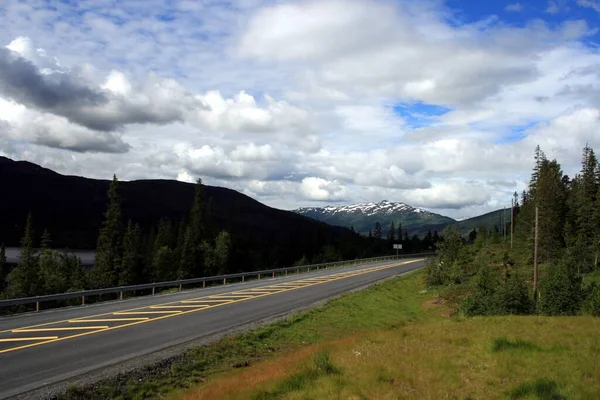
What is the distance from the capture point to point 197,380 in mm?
10516

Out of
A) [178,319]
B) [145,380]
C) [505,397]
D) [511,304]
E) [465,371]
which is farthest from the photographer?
[511,304]

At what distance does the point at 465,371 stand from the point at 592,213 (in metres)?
57.6

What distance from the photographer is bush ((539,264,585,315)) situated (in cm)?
2098

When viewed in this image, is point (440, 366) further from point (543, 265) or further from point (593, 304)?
point (543, 265)

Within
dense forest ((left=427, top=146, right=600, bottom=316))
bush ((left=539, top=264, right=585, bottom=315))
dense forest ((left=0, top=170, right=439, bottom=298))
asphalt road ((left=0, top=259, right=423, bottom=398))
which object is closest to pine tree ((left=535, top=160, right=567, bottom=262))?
dense forest ((left=427, top=146, right=600, bottom=316))

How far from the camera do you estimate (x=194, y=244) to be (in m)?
67.2

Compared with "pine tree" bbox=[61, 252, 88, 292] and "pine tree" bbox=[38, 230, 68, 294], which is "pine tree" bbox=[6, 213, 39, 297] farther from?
"pine tree" bbox=[61, 252, 88, 292]

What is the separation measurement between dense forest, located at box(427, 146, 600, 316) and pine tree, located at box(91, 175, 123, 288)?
39.1m

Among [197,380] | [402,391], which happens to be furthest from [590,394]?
[197,380]

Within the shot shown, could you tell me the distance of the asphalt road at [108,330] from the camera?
1061 centimetres

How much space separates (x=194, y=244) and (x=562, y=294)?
175 ft

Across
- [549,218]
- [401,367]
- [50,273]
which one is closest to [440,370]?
[401,367]

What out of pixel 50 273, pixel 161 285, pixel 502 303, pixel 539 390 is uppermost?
pixel 539 390

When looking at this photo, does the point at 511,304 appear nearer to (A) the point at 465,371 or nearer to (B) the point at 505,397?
(A) the point at 465,371
